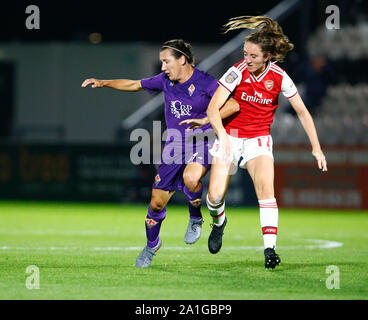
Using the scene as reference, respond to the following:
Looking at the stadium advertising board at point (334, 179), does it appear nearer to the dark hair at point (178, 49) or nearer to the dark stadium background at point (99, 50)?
the dark stadium background at point (99, 50)

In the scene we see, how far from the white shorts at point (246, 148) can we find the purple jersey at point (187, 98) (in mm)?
394

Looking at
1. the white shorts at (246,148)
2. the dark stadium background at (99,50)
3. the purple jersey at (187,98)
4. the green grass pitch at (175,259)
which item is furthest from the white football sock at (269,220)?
the dark stadium background at (99,50)

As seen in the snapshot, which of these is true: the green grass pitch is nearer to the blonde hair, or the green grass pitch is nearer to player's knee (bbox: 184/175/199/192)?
player's knee (bbox: 184/175/199/192)

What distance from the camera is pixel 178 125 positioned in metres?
8.50

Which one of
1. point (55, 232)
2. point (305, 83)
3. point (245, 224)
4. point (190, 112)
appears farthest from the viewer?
point (305, 83)

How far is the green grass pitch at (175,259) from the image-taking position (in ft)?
22.0

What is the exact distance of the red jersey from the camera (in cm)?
823

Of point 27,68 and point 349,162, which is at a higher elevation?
point 27,68

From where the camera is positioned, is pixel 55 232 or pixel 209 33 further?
pixel 209 33

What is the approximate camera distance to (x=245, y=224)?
14.4 m

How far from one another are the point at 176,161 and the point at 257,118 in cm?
91

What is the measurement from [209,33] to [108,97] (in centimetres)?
353

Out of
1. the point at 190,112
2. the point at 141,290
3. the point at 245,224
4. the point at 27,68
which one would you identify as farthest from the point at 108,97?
the point at 141,290

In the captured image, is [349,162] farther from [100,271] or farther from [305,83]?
[100,271]
